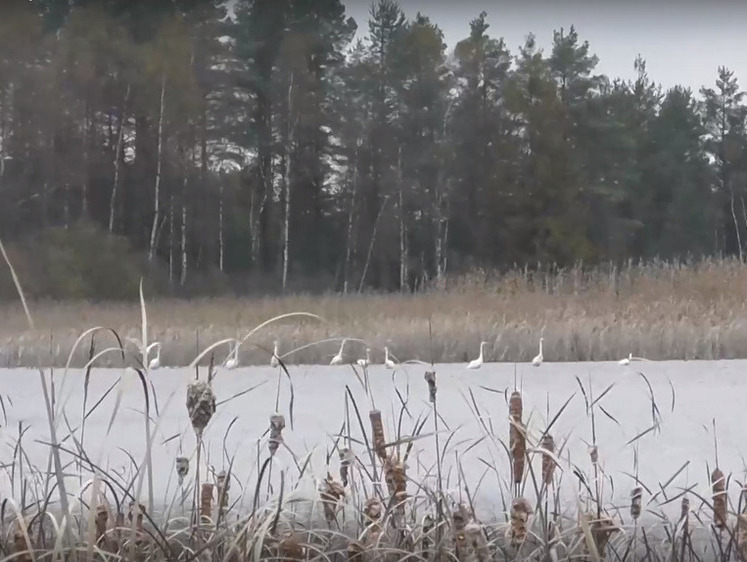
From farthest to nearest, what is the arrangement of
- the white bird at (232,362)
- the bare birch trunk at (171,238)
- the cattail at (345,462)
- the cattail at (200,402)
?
the bare birch trunk at (171,238) → the white bird at (232,362) → the cattail at (345,462) → the cattail at (200,402)

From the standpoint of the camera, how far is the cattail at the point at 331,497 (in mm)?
492

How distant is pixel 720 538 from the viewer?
47 cm

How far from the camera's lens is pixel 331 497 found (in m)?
0.49

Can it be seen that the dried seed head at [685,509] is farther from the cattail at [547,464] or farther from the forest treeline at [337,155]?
the forest treeline at [337,155]

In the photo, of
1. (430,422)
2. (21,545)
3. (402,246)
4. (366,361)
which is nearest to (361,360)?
(366,361)

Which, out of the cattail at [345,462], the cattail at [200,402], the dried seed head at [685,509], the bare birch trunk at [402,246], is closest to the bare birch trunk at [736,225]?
the bare birch trunk at [402,246]

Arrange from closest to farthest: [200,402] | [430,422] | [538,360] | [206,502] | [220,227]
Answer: [200,402] < [206,502] < [430,422] < [538,360] < [220,227]

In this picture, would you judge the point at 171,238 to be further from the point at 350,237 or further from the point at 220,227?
the point at 350,237

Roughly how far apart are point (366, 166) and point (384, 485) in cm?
47

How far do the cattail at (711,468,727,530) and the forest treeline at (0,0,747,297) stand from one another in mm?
422

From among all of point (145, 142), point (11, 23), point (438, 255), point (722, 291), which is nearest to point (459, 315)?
point (438, 255)

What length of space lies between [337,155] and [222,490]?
52cm

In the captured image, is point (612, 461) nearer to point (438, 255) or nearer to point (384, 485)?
point (384, 485)

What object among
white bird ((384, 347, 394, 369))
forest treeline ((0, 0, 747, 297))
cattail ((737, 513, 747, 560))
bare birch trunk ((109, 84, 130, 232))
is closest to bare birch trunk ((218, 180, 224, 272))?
forest treeline ((0, 0, 747, 297))
